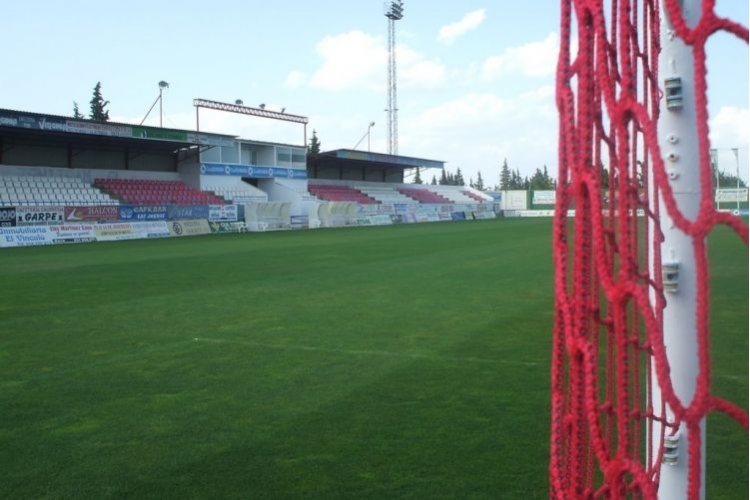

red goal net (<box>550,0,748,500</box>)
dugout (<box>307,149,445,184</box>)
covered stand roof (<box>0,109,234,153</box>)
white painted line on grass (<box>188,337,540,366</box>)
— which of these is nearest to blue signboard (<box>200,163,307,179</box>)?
covered stand roof (<box>0,109,234,153</box>)

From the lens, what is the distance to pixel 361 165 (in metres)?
51.7

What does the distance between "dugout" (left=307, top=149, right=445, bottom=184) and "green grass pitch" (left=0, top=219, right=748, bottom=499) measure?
113 ft

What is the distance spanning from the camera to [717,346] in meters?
7.10

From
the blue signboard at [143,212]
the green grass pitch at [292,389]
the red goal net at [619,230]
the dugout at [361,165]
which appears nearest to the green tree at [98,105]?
the dugout at [361,165]

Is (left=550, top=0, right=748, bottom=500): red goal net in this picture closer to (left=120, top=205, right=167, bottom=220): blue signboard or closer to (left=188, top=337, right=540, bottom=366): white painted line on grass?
(left=188, top=337, right=540, bottom=366): white painted line on grass

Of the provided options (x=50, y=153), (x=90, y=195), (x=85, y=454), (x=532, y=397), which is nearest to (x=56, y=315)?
(x=85, y=454)

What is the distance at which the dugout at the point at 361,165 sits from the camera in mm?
46500

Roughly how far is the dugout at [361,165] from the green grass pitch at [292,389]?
113 ft

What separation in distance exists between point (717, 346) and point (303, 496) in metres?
4.86

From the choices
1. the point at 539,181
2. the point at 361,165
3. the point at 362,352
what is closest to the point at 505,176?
the point at 539,181

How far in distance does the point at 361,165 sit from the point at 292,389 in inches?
1826

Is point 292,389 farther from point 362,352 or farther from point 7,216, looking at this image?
point 7,216

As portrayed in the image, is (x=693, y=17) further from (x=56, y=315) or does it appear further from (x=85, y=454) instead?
(x=56, y=315)

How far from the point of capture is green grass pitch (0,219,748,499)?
13.0 feet
